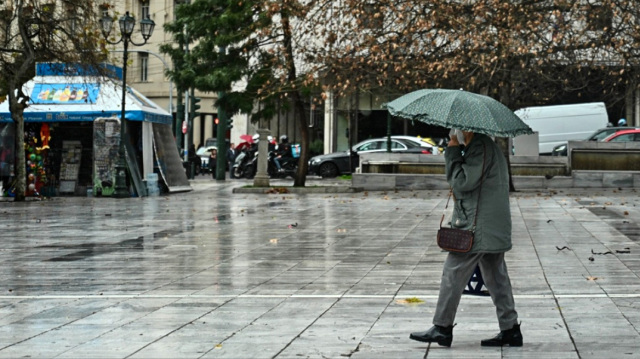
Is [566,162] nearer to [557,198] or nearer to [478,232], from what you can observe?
[557,198]

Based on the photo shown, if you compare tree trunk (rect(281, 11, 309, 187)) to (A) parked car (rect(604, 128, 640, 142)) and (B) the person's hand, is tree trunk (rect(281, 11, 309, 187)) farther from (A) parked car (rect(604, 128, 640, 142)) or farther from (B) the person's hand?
(B) the person's hand

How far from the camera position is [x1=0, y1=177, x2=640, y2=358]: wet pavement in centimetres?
735

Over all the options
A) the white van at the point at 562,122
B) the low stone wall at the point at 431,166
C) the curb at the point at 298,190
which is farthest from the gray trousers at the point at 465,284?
the white van at the point at 562,122

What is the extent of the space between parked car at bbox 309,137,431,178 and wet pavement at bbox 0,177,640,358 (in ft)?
77.4

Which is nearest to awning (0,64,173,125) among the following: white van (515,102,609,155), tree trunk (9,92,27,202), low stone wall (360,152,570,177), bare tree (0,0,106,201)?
bare tree (0,0,106,201)

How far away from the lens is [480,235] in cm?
719

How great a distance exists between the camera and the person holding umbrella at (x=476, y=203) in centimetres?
721

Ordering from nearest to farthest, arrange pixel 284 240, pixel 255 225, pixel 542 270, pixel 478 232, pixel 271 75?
pixel 478 232 < pixel 542 270 < pixel 284 240 < pixel 255 225 < pixel 271 75

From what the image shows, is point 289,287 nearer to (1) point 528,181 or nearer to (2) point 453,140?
(2) point 453,140

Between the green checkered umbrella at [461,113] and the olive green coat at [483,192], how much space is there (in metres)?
0.16

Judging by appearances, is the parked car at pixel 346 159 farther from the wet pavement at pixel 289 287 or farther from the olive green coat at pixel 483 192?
the olive green coat at pixel 483 192

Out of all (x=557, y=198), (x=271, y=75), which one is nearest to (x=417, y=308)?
(x=557, y=198)

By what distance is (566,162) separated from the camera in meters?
34.2

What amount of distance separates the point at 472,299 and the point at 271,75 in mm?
24659
